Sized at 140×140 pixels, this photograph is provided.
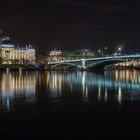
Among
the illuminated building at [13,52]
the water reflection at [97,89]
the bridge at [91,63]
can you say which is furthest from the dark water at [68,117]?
the illuminated building at [13,52]

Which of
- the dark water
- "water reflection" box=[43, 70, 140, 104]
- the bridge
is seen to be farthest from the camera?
the bridge

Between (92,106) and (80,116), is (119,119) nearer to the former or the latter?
(80,116)

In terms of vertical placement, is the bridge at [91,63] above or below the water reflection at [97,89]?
above

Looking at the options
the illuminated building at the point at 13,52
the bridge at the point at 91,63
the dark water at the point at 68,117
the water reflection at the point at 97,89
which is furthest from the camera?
the illuminated building at the point at 13,52

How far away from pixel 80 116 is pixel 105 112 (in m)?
1.36

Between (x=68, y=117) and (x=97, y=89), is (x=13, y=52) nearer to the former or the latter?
(x=97, y=89)

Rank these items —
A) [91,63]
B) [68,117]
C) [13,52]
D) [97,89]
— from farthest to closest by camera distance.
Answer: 1. [13,52]
2. [91,63]
3. [97,89]
4. [68,117]

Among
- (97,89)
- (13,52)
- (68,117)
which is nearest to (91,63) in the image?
(13,52)

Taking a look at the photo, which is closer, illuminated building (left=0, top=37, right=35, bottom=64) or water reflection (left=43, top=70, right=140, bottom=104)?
water reflection (left=43, top=70, right=140, bottom=104)

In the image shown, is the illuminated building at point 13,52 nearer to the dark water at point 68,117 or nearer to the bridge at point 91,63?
the bridge at point 91,63

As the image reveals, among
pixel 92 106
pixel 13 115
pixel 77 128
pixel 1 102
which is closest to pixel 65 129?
pixel 77 128

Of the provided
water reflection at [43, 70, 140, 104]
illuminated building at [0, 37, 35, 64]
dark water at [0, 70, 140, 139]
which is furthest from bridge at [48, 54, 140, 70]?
dark water at [0, 70, 140, 139]

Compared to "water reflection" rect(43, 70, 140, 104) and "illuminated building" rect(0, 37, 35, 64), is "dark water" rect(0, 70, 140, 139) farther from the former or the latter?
"illuminated building" rect(0, 37, 35, 64)

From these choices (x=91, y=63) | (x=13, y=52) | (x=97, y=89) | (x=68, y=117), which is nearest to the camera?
(x=68, y=117)
